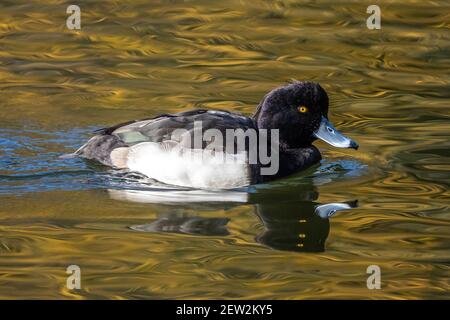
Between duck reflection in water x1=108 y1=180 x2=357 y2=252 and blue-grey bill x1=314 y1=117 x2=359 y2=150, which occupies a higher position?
blue-grey bill x1=314 y1=117 x2=359 y2=150

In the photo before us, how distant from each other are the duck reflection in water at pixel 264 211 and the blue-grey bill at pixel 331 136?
0.61m

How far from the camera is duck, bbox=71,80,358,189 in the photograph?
899cm

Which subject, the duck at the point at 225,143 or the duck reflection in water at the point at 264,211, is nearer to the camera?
the duck reflection in water at the point at 264,211

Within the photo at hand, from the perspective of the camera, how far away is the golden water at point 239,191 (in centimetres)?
716

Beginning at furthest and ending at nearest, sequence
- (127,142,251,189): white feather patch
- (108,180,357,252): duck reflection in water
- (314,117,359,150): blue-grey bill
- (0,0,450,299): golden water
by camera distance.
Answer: (314,117,359,150): blue-grey bill → (127,142,251,189): white feather patch → (108,180,357,252): duck reflection in water → (0,0,450,299): golden water

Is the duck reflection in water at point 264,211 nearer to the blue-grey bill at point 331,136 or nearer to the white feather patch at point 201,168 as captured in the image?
the white feather patch at point 201,168

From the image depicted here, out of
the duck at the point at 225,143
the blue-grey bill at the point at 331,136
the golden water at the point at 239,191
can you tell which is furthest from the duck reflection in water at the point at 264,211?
the blue-grey bill at the point at 331,136

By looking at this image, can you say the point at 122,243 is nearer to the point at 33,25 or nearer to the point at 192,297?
the point at 192,297

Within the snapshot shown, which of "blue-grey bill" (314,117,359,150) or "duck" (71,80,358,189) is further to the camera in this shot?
"blue-grey bill" (314,117,359,150)

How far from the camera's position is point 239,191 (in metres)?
8.95

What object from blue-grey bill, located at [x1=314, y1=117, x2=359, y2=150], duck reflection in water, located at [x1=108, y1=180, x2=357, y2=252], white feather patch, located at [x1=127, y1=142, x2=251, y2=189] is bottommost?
duck reflection in water, located at [x1=108, y1=180, x2=357, y2=252]

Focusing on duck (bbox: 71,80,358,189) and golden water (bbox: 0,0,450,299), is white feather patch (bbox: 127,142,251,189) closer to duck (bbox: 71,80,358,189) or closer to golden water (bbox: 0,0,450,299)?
duck (bbox: 71,80,358,189)

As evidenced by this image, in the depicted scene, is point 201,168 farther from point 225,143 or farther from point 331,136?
point 331,136

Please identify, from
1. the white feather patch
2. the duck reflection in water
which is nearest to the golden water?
the duck reflection in water
